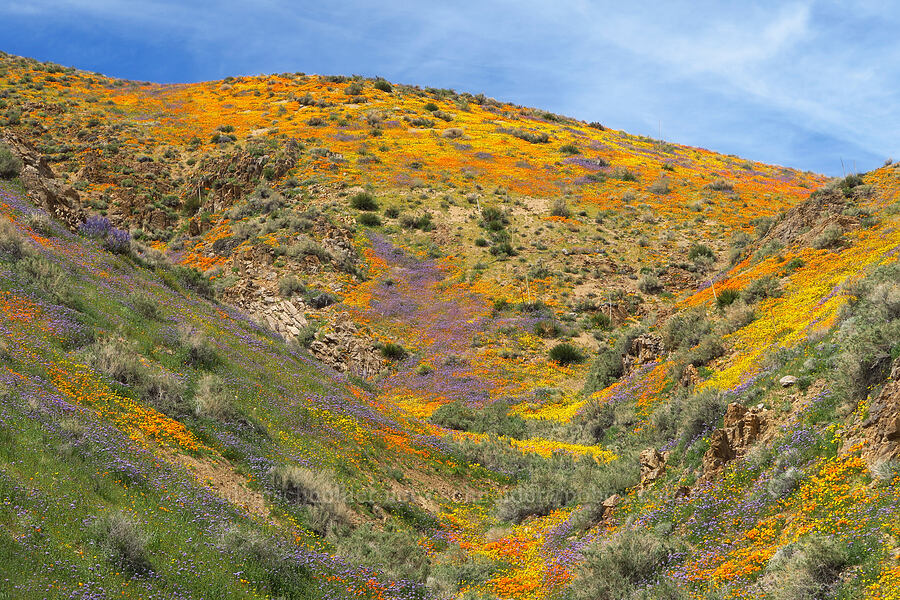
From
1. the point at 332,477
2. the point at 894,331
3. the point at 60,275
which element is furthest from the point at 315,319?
the point at 894,331

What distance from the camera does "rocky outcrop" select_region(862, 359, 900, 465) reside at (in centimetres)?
786

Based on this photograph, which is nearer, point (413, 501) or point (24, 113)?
point (413, 501)

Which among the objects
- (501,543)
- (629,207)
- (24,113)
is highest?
(629,207)

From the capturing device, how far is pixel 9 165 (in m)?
20.8

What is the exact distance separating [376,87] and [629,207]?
3861cm

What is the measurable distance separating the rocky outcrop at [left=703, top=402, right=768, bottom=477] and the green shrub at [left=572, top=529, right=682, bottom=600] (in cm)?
186

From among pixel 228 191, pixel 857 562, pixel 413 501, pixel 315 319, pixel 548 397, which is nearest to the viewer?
pixel 857 562

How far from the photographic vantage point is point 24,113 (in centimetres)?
4984

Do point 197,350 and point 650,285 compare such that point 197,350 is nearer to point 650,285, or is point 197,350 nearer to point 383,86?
point 650,285

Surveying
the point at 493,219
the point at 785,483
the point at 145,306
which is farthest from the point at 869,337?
the point at 493,219

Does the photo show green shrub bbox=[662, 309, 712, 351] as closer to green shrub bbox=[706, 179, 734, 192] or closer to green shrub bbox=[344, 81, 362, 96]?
green shrub bbox=[706, 179, 734, 192]

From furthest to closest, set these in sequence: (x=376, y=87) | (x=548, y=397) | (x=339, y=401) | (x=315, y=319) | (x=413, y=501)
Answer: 1. (x=376, y=87)
2. (x=315, y=319)
3. (x=548, y=397)
4. (x=339, y=401)
5. (x=413, y=501)

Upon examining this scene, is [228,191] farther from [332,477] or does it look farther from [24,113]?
[332,477]

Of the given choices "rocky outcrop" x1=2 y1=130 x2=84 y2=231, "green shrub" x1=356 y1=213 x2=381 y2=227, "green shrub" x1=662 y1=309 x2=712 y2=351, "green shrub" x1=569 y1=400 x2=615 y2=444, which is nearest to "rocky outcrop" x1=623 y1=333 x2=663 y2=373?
"green shrub" x1=662 y1=309 x2=712 y2=351
